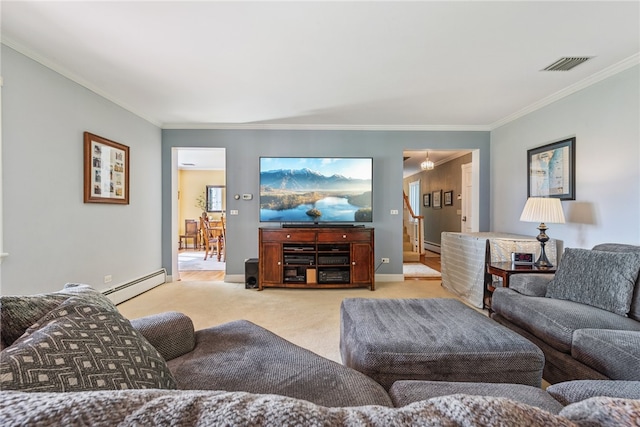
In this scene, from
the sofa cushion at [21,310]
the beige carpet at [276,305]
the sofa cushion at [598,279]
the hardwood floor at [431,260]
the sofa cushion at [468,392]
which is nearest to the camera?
the sofa cushion at [21,310]

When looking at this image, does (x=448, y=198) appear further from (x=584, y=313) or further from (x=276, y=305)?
(x=584, y=313)

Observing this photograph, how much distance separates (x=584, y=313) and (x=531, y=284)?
0.56 m

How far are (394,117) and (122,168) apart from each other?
144 inches

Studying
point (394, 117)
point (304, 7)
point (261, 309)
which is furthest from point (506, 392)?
point (394, 117)

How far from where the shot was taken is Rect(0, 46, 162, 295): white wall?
2301mm

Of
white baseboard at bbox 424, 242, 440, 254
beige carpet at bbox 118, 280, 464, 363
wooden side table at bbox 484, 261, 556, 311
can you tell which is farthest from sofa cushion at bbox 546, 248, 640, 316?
white baseboard at bbox 424, 242, 440, 254

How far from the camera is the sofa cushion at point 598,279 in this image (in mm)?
1890

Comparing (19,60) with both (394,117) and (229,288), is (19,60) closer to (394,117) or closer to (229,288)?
(229,288)

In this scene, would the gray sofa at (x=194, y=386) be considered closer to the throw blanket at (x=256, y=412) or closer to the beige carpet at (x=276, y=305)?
the throw blanket at (x=256, y=412)

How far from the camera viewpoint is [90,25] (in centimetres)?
209

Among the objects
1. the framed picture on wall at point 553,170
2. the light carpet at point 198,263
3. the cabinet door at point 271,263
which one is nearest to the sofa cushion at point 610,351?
the framed picture on wall at point 553,170

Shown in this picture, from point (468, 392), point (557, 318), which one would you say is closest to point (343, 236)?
point (557, 318)

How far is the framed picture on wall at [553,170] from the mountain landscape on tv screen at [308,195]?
2.09 meters

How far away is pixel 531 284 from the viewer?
93.6 inches
